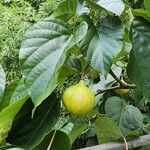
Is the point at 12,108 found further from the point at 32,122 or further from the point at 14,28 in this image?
the point at 14,28

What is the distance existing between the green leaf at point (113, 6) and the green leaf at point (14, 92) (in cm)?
15

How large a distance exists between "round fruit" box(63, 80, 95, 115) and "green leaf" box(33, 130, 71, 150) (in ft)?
0.13

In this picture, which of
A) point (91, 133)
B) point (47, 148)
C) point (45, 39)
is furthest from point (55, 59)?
point (91, 133)

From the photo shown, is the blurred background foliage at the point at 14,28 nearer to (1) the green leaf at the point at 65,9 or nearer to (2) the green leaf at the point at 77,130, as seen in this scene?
(2) the green leaf at the point at 77,130

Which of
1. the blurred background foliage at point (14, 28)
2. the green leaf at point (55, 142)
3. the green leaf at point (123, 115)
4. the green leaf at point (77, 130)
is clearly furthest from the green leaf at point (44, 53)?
the blurred background foliage at point (14, 28)

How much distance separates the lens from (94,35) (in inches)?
22.9

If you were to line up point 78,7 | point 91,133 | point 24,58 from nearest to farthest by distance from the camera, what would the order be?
1. point 24,58
2. point 78,7
3. point 91,133

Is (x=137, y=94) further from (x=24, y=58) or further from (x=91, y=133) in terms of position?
(x=24, y=58)

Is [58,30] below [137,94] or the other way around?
the other way around

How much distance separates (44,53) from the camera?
562 mm

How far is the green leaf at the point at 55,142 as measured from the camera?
0.61 metres

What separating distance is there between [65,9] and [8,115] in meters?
0.16

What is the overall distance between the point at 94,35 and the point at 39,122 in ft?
0.46

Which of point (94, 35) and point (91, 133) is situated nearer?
point (94, 35)
